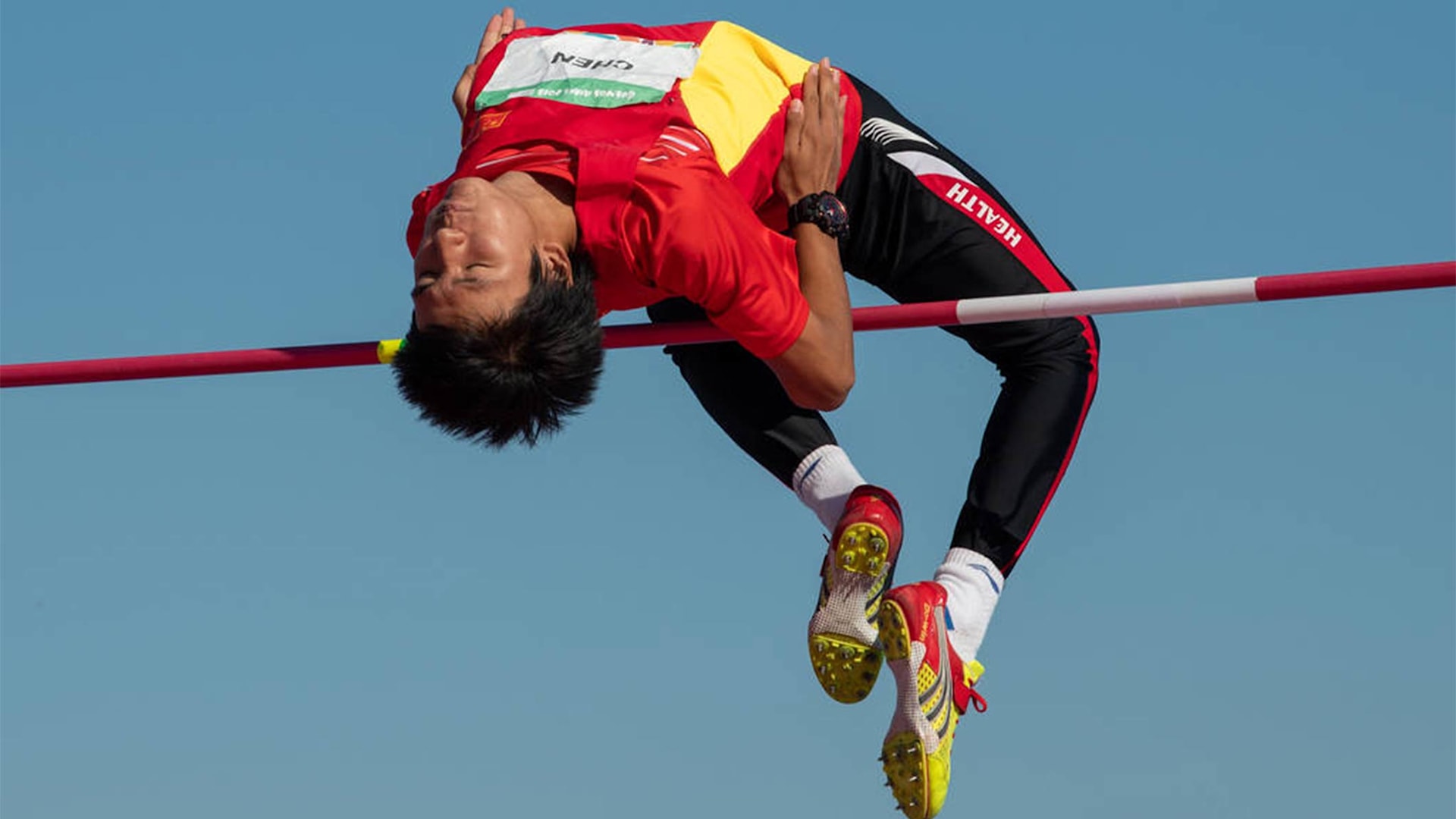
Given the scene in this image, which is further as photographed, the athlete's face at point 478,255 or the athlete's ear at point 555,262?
the athlete's ear at point 555,262

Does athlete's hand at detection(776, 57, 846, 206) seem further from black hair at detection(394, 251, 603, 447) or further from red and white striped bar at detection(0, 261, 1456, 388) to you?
black hair at detection(394, 251, 603, 447)

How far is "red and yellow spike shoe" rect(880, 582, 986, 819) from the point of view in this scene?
711cm

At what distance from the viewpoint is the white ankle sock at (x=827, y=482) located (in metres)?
7.60

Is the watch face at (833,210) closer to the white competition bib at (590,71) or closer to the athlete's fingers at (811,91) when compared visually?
the athlete's fingers at (811,91)

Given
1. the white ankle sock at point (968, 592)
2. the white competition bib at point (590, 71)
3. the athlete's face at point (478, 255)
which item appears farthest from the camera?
the white ankle sock at point (968, 592)

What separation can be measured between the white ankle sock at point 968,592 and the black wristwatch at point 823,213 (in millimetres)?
1252

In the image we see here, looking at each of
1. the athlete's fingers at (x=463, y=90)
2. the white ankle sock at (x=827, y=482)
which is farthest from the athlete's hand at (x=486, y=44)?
the white ankle sock at (x=827, y=482)

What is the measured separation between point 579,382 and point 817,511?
1.46 metres

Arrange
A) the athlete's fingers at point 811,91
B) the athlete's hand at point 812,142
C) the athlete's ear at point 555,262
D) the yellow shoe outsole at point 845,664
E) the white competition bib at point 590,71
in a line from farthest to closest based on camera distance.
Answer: the yellow shoe outsole at point 845,664, the athlete's fingers at point 811,91, the athlete's hand at point 812,142, the white competition bib at point 590,71, the athlete's ear at point 555,262

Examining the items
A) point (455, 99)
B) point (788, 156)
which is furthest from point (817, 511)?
point (455, 99)

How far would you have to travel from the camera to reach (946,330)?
297 inches

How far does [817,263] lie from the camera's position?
22.3ft

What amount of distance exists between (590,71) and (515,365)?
1.12m

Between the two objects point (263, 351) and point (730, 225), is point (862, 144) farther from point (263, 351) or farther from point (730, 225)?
point (263, 351)
